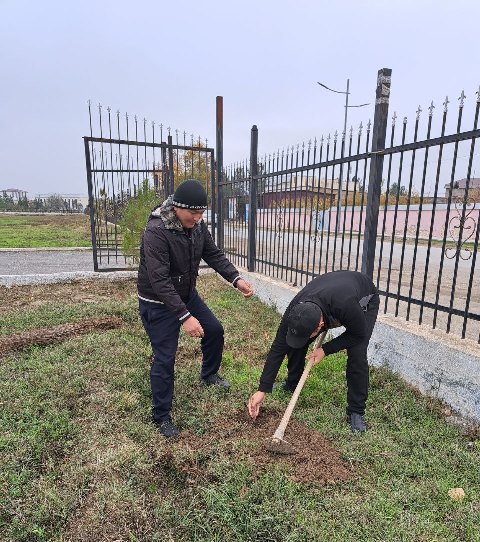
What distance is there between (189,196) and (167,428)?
1.62m

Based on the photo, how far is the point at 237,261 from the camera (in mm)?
7316

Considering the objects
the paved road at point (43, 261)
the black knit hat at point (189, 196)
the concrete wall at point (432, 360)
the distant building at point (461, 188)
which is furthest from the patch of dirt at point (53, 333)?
the paved road at point (43, 261)

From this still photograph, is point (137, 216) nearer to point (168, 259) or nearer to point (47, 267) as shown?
point (47, 267)

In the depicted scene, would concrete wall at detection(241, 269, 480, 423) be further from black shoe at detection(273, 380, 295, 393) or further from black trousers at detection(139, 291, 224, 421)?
black trousers at detection(139, 291, 224, 421)

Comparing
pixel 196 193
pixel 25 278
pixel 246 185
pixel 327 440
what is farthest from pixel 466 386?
pixel 25 278

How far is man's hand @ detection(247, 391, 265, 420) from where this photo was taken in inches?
107

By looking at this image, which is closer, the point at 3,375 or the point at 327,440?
the point at 327,440

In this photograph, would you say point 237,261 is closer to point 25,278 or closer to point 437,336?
point 25,278

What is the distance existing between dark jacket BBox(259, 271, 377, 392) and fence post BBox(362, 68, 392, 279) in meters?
1.05

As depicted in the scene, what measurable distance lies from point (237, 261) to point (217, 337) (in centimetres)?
404

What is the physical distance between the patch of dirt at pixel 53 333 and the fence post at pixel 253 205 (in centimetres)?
255

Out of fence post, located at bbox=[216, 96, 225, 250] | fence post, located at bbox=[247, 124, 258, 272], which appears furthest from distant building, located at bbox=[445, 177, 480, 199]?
fence post, located at bbox=[216, 96, 225, 250]

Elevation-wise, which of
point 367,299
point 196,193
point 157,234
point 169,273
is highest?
point 196,193

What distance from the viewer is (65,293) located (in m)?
6.48
